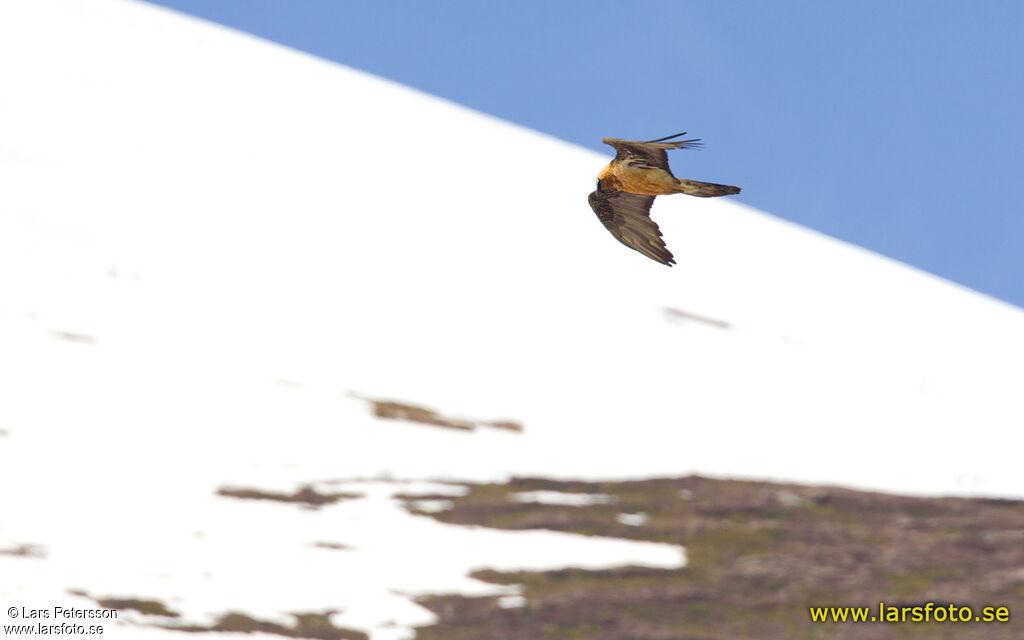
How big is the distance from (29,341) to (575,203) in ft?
46.1

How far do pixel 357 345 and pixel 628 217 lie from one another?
11605mm

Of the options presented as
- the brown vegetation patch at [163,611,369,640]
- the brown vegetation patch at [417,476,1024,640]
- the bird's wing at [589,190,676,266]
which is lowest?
the brown vegetation patch at [163,611,369,640]

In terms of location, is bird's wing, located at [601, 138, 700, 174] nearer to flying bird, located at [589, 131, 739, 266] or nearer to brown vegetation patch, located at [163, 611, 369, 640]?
flying bird, located at [589, 131, 739, 266]

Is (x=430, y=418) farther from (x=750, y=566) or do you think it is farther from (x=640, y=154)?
(x=640, y=154)

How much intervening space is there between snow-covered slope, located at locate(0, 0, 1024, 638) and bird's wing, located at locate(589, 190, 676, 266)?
23.9ft

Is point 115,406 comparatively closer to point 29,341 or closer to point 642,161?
point 29,341

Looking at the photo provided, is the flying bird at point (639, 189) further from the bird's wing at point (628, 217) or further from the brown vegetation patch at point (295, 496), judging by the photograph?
the brown vegetation patch at point (295, 496)

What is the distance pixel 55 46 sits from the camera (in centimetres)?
3288

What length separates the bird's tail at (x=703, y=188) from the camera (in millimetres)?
9773

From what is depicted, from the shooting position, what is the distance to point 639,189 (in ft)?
37.1

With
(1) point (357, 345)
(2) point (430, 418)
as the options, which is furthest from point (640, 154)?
(1) point (357, 345)

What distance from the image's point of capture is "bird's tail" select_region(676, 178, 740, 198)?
9.77 m

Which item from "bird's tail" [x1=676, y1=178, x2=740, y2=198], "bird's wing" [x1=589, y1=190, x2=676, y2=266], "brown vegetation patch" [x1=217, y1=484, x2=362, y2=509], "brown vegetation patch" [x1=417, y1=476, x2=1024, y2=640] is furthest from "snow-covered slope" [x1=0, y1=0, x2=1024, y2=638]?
"bird's tail" [x1=676, y1=178, x2=740, y2=198]


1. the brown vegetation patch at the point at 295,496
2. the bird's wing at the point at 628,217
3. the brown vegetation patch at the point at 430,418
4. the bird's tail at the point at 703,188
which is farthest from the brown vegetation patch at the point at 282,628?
the bird's tail at the point at 703,188
